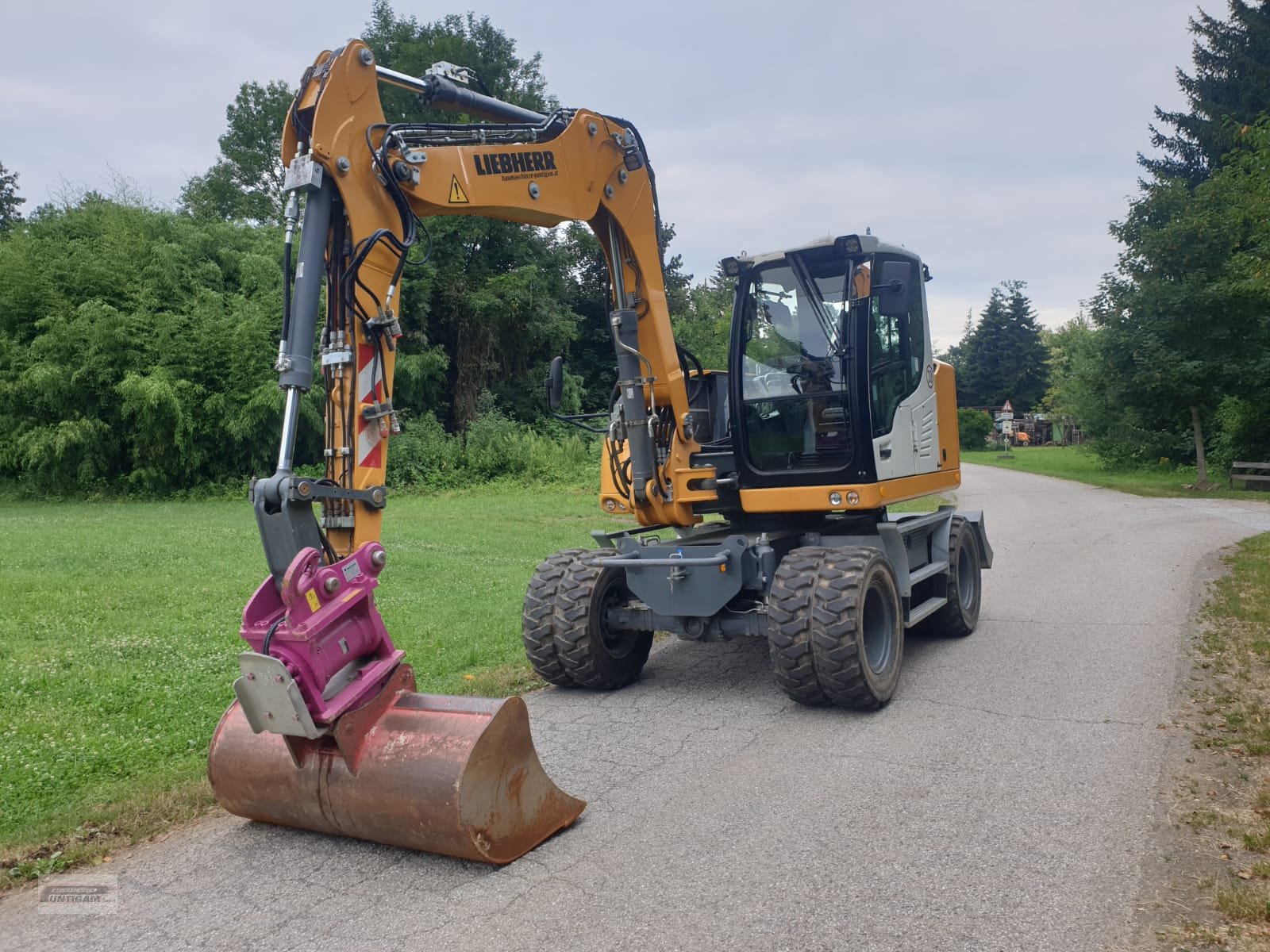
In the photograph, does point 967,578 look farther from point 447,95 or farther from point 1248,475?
point 1248,475

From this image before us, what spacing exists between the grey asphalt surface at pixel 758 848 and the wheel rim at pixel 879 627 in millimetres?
337

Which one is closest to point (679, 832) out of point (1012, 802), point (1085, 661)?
point (1012, 802)

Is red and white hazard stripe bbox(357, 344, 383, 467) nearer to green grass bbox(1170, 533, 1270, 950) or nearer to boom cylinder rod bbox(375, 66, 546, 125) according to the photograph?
boom cylinder rod bbox(375, 66, 546, 125)

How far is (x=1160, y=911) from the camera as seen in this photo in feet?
11.4

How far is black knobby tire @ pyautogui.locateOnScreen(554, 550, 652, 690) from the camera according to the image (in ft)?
21.1

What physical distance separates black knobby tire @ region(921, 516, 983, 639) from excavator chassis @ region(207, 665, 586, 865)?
4917 mm

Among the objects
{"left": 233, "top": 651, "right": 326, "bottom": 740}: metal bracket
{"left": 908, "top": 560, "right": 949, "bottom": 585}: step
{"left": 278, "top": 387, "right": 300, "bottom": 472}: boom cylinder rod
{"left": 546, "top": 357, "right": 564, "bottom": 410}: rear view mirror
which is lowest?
{"left": 908, "top": 560, "right": 949, "bottom": 585}: step

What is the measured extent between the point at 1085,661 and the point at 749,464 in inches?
121

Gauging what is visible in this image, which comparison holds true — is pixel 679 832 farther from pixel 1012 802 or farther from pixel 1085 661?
pixel 1085 661

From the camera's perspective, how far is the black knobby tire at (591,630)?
253 inches

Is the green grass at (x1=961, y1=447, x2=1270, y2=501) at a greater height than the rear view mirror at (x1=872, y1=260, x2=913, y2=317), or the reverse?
the rear view mirror at (x1=872, y1=260, x2=913, y2=317)

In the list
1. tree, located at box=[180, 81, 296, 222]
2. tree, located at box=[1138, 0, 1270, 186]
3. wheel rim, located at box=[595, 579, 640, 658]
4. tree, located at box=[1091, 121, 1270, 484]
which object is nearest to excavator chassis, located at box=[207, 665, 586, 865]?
wheel rim, located at box=[595, 579, 640, 658]

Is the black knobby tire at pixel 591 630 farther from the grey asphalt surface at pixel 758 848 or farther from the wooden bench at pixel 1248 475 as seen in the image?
the wooden bench at pixel 1248 475

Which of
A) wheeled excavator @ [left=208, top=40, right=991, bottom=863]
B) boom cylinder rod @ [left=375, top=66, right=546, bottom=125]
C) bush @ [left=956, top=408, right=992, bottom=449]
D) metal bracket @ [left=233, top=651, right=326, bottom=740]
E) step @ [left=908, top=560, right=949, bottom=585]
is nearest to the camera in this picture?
metal bracket @ [left=233, top=651, right=326, bottom=740]
